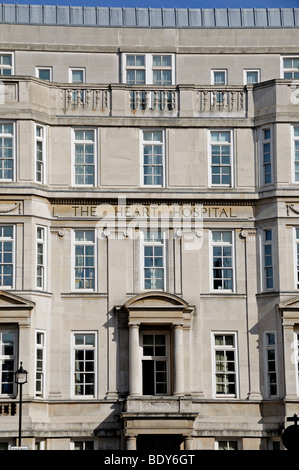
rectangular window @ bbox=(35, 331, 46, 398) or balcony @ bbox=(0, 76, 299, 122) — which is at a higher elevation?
balcony @ bbox=(0, 76, 299, 122)

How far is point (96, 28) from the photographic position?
48.5 m

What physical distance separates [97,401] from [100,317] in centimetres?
314

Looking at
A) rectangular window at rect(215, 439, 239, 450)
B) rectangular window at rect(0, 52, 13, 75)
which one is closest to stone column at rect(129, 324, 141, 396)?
rectangular window at rect(215, 439, 239, 450)

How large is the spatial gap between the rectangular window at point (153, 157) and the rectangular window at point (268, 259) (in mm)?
4489

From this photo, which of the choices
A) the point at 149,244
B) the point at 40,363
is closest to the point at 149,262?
the point at 149,244

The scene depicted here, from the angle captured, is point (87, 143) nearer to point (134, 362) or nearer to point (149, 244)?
point (149, 244)

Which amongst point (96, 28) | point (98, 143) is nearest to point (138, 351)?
point (98, 143)

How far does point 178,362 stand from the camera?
42.7 m

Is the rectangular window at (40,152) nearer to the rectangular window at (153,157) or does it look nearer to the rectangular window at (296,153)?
the rectangular window at (153,157)

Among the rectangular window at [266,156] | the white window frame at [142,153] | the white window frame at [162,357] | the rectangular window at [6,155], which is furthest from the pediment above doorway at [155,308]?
the rectangular window at [6,155]

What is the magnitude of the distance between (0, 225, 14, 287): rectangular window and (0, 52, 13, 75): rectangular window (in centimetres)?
800

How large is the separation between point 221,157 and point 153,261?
4882 millimetres

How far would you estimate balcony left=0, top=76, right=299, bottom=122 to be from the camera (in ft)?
147

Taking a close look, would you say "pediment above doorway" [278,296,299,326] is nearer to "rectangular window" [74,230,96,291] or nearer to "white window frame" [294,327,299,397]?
"white window frame" [294,327,299,397]
